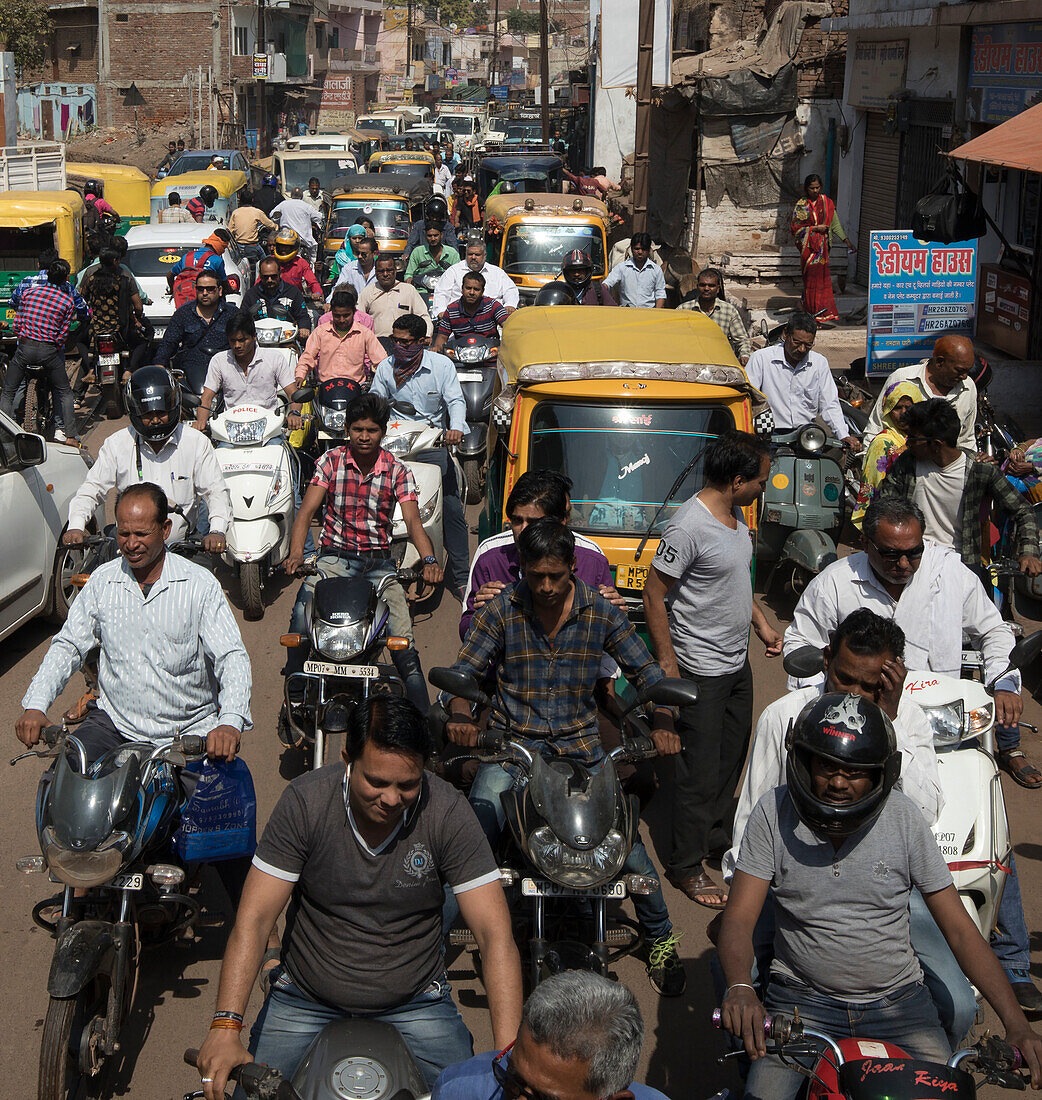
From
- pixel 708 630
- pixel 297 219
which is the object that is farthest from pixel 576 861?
pixel 297 219

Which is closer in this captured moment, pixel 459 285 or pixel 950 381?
pixel 950 381

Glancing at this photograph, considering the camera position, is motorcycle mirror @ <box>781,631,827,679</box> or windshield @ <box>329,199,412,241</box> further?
windshield @ <box>329,199,412,241</box>

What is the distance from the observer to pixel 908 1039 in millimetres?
3445

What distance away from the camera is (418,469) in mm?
9156

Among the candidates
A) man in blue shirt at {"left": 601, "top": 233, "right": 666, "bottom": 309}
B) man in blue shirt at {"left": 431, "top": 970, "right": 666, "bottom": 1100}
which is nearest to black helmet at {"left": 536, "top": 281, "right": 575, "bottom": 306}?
man in blue shirt at {"left": 601, "top": 233, "right": 666, "bottom": 309}

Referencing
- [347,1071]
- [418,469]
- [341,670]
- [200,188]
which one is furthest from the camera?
[200,188]

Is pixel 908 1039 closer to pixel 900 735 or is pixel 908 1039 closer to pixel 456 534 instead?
pixel 900 735

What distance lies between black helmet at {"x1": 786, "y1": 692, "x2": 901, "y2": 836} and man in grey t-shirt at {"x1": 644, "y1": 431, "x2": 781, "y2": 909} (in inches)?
76.4

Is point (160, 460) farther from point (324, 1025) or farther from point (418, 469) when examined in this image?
point (324, 1025)

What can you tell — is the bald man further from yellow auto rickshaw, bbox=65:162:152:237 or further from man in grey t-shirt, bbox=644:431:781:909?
yellow auto rickshaw, bbox=65:162:152:237

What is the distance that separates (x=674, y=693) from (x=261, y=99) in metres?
63.2

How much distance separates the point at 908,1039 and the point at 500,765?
1.90 metres

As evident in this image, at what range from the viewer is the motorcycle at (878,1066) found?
9.74 feet

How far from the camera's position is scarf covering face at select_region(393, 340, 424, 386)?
381 inches
